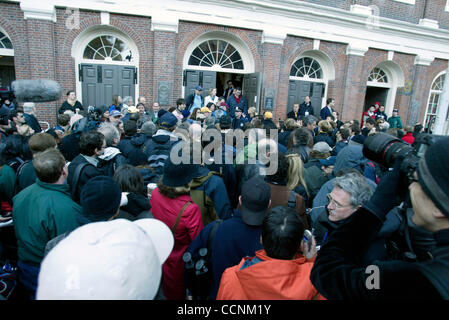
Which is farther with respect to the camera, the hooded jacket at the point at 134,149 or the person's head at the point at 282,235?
the hooded jacket at the point at 134,149

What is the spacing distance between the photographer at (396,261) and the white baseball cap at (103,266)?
2.45ft

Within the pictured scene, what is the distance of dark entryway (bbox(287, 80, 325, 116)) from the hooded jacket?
9215 millimetres

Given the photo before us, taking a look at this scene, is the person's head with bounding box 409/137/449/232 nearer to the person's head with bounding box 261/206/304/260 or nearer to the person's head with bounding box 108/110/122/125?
the person's head with bounding box 261/206/304/260

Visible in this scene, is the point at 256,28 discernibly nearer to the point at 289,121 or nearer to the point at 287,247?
the point at 289,121

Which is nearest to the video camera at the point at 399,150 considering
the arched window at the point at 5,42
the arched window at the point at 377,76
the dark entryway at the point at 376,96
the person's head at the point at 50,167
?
the person's head at the point at 50,167

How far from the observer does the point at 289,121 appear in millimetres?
5844

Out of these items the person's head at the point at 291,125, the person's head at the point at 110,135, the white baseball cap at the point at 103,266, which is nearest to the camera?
the white baseball cap at the point at 103,266

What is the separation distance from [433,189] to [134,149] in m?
3.57

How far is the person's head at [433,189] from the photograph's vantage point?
98 cm

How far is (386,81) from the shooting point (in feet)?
46.1

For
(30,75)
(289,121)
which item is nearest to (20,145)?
(289,121)

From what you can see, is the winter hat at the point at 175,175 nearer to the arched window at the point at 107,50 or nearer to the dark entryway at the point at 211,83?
the dark entryway at the point at 211,83

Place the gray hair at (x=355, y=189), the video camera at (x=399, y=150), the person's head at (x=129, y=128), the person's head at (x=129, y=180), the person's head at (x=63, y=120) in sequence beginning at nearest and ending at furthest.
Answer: the video camera at (x=399, y=150)
the gray hair at (x=355, y=189)
the person's head at (x=129, y=180)
the person's head at (x=129, y=128)
the person's head at (x=63, y=120)

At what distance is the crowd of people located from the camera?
100cm
